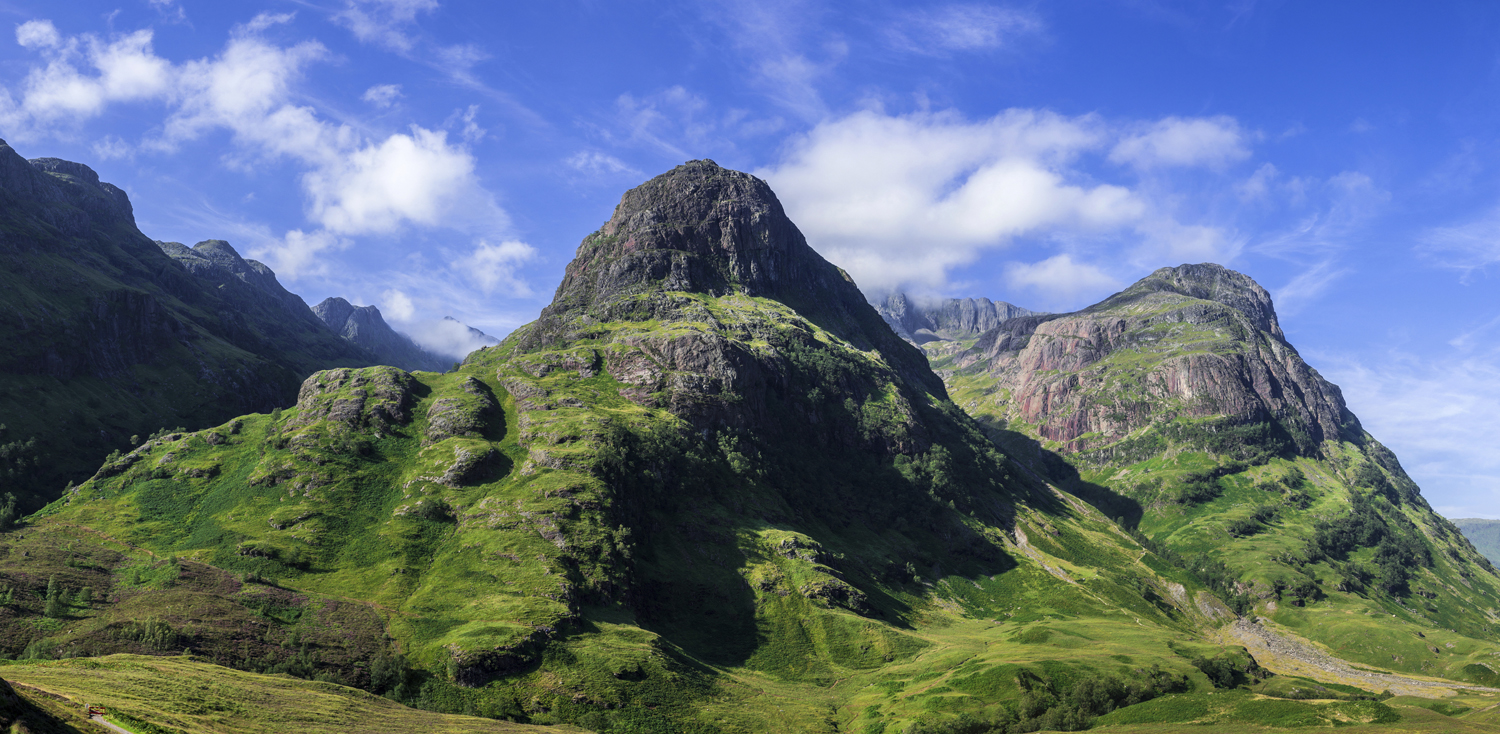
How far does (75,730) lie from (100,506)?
537 feet

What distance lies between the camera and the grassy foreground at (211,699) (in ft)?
244

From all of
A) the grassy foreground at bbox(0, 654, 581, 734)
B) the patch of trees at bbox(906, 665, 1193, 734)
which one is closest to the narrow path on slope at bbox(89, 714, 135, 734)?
the grassy foreground at bbox(0, 654, 581, 734)

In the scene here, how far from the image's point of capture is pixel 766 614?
7618 inches

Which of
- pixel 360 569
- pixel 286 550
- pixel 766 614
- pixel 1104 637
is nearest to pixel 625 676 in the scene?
pixel 766 614

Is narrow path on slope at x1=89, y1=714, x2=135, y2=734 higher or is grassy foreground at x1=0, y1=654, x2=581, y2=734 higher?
narrow path on slope at x1=89, y1=714, x2=135, y2=734

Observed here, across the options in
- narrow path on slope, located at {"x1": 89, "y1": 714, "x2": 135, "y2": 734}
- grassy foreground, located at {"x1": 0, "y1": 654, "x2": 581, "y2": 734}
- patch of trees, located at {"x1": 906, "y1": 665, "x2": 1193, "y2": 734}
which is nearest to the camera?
narrow path on slope, located at {"x1": 89, "y1": 714, "x2": 135, "y2": 734}

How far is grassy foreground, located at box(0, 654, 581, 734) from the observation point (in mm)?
74250

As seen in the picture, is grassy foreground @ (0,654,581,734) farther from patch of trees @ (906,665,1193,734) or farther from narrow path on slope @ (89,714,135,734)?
patch of trees @ (906,665,1193,734)

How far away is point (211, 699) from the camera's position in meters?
87.1

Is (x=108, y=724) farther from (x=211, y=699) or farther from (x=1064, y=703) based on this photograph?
(x=1064, y=703)

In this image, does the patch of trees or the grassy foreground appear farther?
the patch of trees

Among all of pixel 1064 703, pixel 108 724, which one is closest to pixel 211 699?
pixel 108 724

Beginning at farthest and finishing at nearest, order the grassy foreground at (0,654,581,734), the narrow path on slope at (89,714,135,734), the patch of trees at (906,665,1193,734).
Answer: the patch of trees at (906,665,1193,734) → the grassy foreground at (0,654,581,734) → the narrow path on slope at (89,714,135,734)

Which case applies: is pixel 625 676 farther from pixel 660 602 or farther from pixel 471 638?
pixel 660 602
